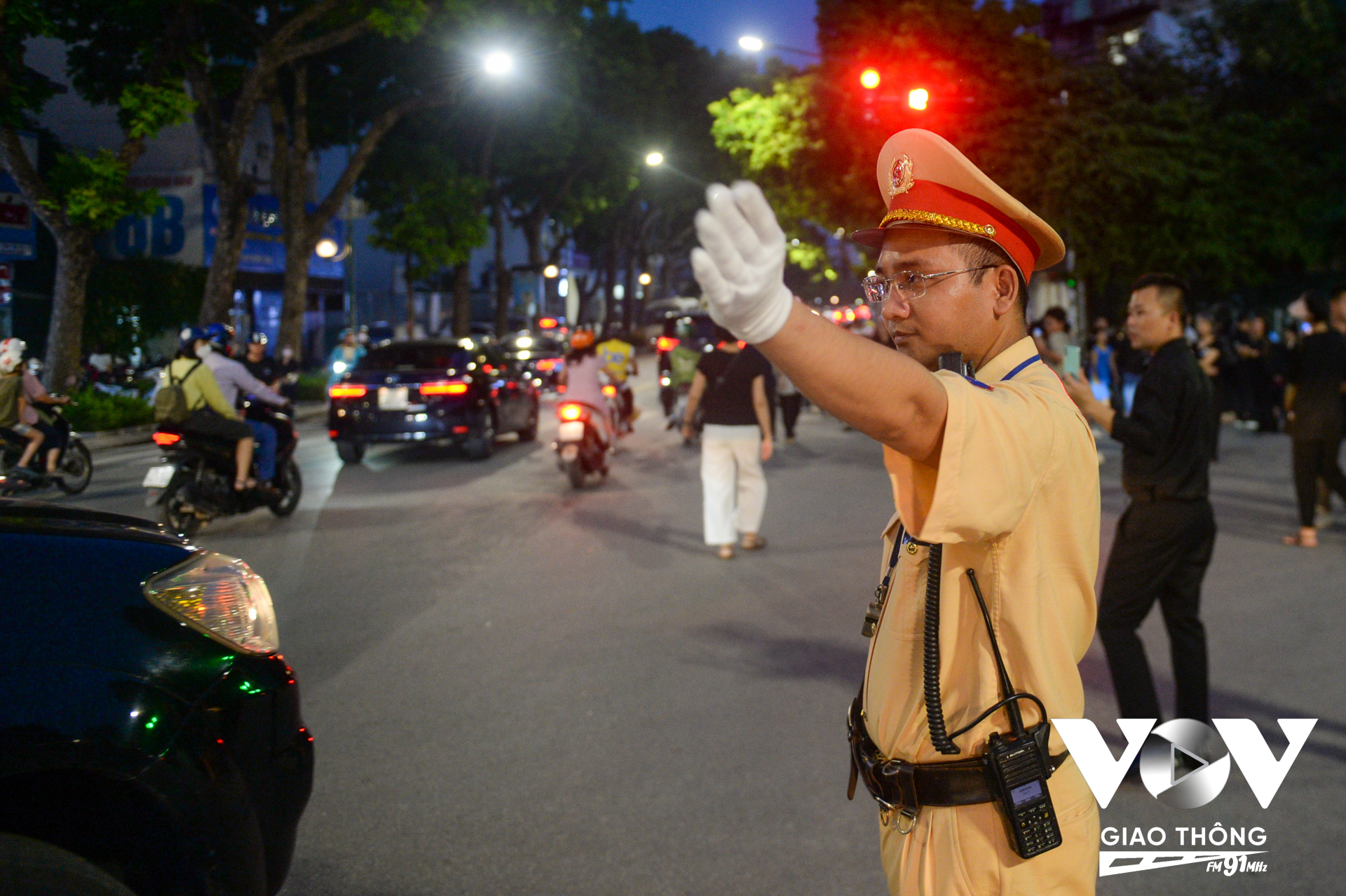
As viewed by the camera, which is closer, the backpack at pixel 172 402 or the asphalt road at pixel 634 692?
the asphalt road at pixel 634 692

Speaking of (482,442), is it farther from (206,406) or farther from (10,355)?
(10,355)

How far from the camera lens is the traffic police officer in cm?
163

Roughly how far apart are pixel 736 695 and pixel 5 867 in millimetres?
3677

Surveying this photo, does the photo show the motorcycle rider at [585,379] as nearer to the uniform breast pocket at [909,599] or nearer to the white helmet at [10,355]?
the white helmet at [10,355]

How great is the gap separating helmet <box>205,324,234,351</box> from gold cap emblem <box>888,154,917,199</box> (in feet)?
30.6

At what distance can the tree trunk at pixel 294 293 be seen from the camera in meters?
24.8

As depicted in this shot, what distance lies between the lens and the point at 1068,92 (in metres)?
23.5

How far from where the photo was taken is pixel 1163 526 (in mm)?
4465

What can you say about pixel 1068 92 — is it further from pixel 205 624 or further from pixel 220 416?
pixel 205 624

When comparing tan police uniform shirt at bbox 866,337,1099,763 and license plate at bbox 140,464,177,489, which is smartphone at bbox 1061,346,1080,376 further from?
license plate at bbox 140,464,177,489

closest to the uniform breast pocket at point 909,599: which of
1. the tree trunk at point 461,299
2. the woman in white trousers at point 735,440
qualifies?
the woman in white trousers at point 735,440

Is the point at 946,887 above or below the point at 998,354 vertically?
below

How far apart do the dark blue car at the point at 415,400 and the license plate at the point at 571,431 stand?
311 centimetres

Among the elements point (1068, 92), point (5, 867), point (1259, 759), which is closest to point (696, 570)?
point (1259, 759)
